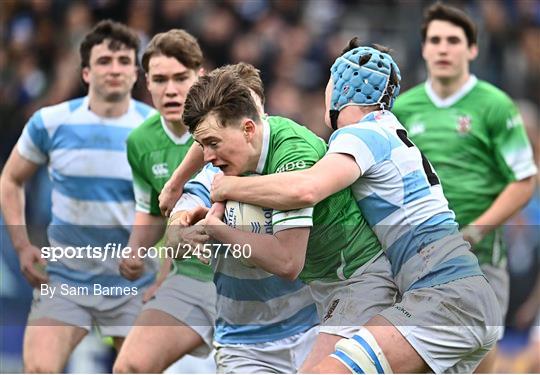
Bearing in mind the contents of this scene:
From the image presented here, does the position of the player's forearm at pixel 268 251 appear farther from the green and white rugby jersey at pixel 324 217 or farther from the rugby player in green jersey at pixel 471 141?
the rugby player in green jersey at pixel 471 141

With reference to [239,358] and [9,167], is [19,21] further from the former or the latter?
[239,358]

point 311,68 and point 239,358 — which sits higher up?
point 311,68

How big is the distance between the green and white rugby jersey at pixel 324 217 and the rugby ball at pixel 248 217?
123 millimetres

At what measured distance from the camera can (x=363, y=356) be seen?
14.7 feet

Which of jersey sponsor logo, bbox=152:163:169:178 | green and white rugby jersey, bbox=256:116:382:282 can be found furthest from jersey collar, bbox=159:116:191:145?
green and white rugby jersey, bbox=256:116:382:282

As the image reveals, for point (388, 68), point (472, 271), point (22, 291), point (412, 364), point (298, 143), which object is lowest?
point (22, 291)

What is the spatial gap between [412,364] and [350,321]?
37 cm

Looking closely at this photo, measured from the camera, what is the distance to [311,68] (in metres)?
10.5

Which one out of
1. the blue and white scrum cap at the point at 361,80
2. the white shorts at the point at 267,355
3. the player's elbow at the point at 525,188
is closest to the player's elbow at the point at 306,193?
the blue and white scrum cap at the point at 361,80

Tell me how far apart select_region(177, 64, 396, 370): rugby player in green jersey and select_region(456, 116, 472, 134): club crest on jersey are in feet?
8.43

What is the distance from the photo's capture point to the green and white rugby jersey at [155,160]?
6.25m

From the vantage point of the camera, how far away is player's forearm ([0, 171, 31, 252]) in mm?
6695

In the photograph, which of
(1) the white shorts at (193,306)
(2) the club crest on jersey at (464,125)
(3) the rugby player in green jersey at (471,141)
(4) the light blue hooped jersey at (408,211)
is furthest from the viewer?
(2) the club crest on jersey at (464,125)

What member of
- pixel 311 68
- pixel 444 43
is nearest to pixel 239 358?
pixel 444 43
